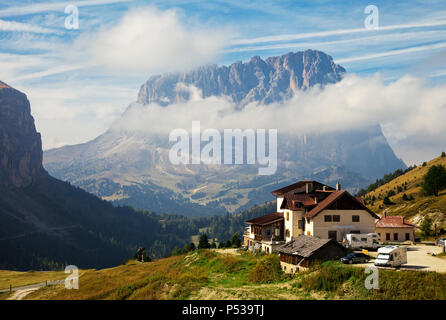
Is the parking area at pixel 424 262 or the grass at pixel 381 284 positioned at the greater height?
the parking area at pixel 424 262

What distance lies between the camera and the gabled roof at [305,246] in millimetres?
49419

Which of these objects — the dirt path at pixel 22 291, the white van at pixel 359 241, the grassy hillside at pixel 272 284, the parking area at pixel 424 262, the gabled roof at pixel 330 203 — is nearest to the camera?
the grassy hillside at pixel 272 284

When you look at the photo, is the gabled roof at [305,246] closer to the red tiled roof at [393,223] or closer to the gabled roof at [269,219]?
the gabled roof at [269,219]

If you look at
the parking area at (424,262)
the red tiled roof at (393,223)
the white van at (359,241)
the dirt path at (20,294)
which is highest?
the red tiled roof at (393,223)

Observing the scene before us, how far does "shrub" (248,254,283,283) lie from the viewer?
4829 cm

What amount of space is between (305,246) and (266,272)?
5951 mm

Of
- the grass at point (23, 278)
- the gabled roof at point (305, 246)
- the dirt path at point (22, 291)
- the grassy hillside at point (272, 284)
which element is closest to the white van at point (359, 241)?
the gabled roof at point (305, 246)

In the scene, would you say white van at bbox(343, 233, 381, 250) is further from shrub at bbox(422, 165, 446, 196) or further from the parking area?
shrub at bbox(422, 165, 446, 196)

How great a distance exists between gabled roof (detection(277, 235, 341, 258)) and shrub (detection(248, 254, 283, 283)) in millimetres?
2250

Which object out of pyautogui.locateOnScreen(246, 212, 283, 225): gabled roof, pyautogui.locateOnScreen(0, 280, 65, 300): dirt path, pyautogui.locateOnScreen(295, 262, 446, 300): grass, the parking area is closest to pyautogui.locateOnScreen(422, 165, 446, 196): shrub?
pyautogui.locateOnScreen(246, 212, 283, 225): gabled roof

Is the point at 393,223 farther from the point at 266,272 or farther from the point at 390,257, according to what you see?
the point at 266,272

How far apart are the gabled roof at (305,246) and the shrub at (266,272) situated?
2250mm

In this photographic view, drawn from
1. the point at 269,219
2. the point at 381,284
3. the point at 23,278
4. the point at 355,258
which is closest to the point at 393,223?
the point at 269,219
